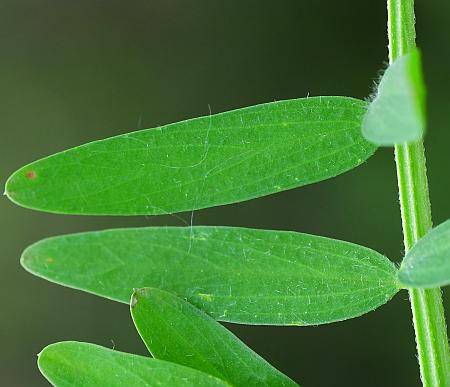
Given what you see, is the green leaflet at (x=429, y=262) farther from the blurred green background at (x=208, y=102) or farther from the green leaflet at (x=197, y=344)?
the blurred green background at (x=208, y=102)

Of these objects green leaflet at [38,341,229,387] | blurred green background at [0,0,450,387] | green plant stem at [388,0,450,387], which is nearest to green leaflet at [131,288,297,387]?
green leaflet at [38,341,229,387]

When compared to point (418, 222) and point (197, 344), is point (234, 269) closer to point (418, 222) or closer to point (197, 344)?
point (197, 344)

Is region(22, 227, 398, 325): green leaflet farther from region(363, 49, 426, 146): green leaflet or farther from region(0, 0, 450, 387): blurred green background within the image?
region(0, 0, 450, 387): blurred green background

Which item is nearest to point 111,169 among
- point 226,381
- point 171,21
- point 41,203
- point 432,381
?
point 41,203

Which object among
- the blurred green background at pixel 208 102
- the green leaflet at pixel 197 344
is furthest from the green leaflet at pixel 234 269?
the blurred green background at pixel 208 102

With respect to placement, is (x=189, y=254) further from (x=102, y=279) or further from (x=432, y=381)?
(x=432, y=381)
